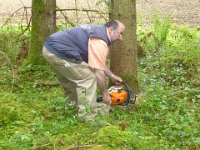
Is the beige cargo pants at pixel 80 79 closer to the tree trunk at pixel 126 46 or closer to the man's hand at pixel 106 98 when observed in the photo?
the man's hand at pixel 106 98

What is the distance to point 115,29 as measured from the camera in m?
6.09

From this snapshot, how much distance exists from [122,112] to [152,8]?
1419 cm

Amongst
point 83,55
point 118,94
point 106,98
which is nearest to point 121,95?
point 118,94

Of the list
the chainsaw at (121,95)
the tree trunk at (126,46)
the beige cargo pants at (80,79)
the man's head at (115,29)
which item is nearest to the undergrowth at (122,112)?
the chainsaw at (121,95)

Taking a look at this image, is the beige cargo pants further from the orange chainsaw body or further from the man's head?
the man's head

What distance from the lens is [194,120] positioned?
6055 millimetres

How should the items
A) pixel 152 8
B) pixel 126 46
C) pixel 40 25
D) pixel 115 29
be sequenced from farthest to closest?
pixel 152 8 → pixel 40 25 → pixel 126 46 → pixel 115 29

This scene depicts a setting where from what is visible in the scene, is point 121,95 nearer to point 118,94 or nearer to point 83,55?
point 118,94

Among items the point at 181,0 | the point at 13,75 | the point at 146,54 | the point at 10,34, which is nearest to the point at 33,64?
the point at 13,75

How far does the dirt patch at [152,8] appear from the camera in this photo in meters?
16.7

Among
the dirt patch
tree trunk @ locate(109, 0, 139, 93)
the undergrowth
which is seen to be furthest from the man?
the dirt patch

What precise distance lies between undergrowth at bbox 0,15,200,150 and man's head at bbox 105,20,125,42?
116 centimetres

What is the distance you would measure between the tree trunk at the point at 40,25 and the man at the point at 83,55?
2.64m

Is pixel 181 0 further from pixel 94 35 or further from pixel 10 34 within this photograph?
pixel 94 35
